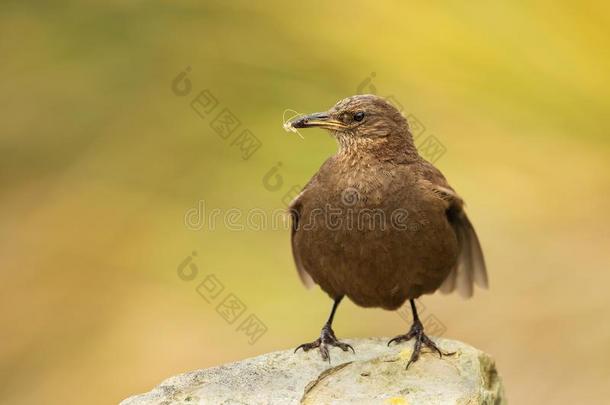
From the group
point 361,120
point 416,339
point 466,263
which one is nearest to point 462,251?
point 466,263

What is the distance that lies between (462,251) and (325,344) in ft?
4.02

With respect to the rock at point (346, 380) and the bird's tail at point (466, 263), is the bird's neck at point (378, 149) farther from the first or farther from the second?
the rock at point (346, 380)

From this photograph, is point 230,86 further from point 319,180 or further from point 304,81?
point 319,180

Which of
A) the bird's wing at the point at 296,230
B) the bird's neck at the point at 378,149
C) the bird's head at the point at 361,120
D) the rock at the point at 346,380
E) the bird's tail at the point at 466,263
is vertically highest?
the bird's head at the point at 361,120

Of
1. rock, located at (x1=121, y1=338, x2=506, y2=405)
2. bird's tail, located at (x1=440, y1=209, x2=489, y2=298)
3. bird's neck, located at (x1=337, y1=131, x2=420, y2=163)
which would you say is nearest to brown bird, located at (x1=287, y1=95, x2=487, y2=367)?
bird's neck, located at (x1=337, y1=131, x2=420, y2=163)

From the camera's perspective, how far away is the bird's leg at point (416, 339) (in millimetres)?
5793

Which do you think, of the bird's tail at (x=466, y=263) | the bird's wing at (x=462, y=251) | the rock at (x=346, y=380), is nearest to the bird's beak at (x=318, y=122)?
the bird's wing at (x=462, y=251)

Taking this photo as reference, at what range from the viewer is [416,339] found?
5957 mm

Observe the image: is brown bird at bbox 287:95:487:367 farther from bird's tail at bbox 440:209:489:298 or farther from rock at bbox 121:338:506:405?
bird's tail at bbox 440:209:489:298

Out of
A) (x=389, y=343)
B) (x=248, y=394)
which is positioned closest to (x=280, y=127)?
(x=389, y=343)

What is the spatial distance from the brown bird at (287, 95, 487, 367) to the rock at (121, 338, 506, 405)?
133mm

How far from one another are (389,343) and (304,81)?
8.36 feet

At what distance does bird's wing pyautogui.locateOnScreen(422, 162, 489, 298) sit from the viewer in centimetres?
589

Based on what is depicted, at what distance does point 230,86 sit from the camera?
→ 25.3 ft
